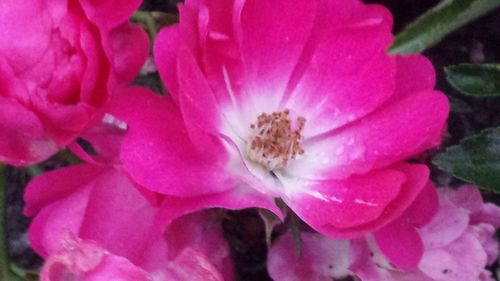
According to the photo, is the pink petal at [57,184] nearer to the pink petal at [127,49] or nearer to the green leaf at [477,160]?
the pink petal at [127,49]

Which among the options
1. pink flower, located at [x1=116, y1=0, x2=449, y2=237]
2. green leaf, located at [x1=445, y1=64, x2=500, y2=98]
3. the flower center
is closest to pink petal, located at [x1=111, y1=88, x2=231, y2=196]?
pink flower, located at [x1=116, y1=0, x2=449, y2=237]

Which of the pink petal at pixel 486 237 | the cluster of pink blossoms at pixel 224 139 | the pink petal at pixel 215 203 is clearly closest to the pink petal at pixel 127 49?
the cluster of pink blossoms at pixel 224 139

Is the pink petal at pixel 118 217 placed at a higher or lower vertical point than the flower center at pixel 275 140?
higher

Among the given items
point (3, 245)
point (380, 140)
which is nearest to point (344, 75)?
point (380, 140)

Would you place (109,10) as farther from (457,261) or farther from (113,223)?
(457,261)

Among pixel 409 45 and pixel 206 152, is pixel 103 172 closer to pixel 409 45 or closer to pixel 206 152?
pixel 206 152

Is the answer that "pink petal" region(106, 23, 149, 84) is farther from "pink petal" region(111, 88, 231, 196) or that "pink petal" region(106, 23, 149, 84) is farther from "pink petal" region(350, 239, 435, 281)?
"pink petal" region(350, 239, 435, 281)

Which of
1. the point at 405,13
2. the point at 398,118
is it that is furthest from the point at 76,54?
the point at 405,13
